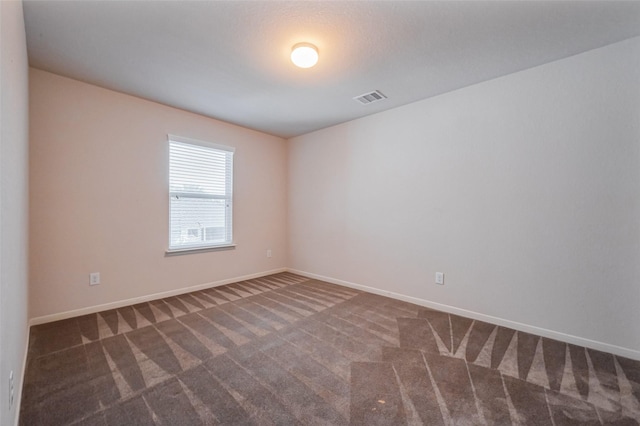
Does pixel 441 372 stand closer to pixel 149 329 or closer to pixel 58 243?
pixel 149 329

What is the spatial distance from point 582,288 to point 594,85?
168cm

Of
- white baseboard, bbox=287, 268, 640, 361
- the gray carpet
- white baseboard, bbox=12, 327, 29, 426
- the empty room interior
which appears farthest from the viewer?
white baseboard, bbox=287, 268, 640, 361

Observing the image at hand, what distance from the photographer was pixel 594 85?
2.17m

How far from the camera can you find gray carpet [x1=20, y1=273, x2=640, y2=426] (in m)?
1.47

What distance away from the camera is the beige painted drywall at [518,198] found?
2.08 m

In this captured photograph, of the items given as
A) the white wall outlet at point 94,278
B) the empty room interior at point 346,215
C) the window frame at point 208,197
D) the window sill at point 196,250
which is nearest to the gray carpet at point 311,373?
the empty room interior at point 346,215

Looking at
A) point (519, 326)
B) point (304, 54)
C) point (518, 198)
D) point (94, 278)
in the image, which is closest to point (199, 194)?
point (94, 278)

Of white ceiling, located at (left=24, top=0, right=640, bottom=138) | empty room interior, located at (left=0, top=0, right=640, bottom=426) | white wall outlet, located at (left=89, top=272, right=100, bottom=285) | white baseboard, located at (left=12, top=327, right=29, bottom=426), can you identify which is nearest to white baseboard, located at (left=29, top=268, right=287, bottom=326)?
empty room interior, located at (left=0, top=0, right=640, bottom=426)

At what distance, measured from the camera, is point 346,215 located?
12.9 feet

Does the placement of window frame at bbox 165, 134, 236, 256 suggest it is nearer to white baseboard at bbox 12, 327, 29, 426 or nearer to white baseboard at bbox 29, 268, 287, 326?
white baseboard at bbox 29, 268, 287, 326

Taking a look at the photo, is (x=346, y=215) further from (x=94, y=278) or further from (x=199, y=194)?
(x=94, y=278)

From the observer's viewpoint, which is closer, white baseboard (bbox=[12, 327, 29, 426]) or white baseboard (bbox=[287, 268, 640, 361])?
white baseboard (bbox=[12, 327, 29, 426])

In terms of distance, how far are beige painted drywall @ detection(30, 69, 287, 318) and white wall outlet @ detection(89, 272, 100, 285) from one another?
4cm

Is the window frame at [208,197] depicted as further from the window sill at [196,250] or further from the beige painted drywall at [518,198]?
the beige painted drywall at [518,198]
